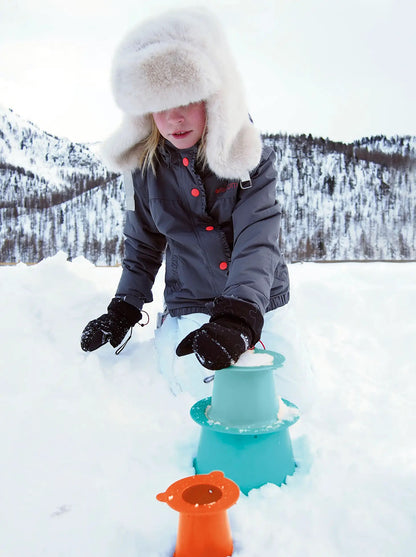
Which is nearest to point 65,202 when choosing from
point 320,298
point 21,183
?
point 21,183

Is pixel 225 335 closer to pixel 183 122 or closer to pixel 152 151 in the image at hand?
pixel 183 122

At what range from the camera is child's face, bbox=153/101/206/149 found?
126 centimetres

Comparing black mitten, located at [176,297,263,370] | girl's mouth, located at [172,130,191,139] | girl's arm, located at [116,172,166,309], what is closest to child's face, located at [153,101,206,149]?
girl's mouth, located at [172,130,191,139]

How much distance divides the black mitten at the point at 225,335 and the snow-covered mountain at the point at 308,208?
885cm

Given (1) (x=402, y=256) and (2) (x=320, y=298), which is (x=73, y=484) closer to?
(2) (x=320, y=298)

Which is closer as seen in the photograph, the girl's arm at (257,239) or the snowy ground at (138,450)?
the snowy ground at (138,450)

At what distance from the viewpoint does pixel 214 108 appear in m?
1.24

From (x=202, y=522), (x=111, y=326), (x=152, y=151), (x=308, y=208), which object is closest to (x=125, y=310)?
(x=111, y=326)

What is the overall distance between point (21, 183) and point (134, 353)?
25.0 meters

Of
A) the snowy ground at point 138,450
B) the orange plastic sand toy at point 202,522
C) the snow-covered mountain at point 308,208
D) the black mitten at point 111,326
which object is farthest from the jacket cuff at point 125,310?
Result: the snow-covered mountain at point 308,208

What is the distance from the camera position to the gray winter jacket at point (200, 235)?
4.25 ft

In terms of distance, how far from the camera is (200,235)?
60.7 inches

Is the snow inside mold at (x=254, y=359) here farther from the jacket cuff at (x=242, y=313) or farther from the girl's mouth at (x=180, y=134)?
the girl's mouth at (x=180, y=134)

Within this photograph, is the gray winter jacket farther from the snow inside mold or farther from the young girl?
the snow inside mold
